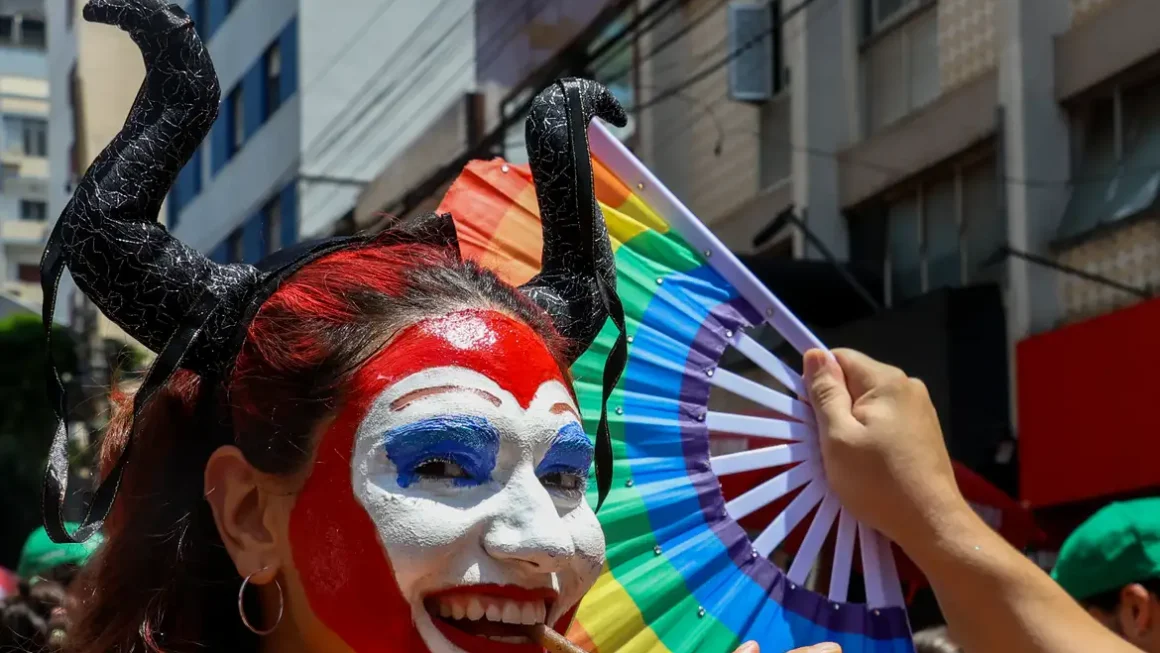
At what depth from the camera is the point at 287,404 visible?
227 centimetres

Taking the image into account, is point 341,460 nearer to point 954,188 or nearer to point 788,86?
point 954,188

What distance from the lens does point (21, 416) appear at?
23250 millimetres

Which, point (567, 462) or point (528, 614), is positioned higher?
point (567, 462)

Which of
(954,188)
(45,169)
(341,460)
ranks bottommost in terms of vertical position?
(341,460)

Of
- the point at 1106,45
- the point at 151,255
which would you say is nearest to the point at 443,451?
the point at 151,255

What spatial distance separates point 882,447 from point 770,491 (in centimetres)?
24

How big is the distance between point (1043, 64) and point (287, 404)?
29.1 feet

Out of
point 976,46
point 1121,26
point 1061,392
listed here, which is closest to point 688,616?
point 1061,392

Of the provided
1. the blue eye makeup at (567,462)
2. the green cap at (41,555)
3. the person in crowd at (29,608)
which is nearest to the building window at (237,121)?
the green cap at (41,555)

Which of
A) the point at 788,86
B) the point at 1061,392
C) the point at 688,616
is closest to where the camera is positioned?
the point at 688,616

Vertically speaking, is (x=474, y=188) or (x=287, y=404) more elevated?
(x=474, y=188)

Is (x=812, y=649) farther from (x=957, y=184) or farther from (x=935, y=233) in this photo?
(x=935, y=233)

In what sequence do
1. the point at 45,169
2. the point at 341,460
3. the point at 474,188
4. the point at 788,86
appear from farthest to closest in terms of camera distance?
the point at 45,169 → the point at 788,86 → the point at 474,188 → the point at 341,460

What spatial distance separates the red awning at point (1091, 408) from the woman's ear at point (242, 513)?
6828 millimetres
